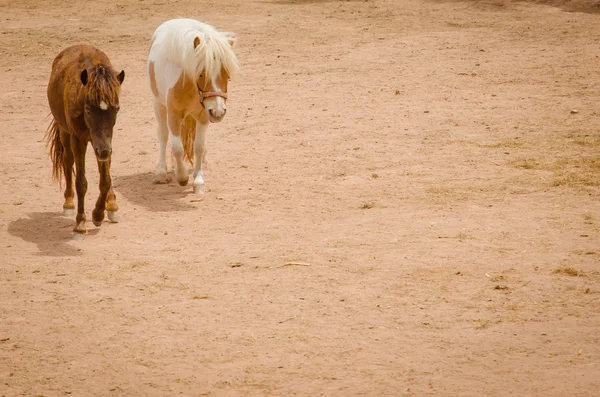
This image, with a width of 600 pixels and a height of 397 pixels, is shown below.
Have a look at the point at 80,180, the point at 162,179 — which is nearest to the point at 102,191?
the point at 80,180

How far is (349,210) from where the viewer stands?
7.54m

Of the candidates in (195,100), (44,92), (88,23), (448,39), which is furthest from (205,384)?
(88,23)

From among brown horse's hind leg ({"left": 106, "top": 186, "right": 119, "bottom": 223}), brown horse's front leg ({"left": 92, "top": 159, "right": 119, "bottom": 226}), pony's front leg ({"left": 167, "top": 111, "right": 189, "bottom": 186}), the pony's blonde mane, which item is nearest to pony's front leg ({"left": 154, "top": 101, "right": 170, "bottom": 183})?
pony's front leg ({"left": 167, "top": 111, "right": 189, "bottom": 186})

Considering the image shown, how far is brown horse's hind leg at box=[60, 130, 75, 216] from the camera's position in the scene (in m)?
7.27

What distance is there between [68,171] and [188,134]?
5.42ft

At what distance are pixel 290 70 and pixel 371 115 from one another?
264 cm

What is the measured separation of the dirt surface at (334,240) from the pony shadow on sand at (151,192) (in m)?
0.03

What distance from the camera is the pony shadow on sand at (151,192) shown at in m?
7.91

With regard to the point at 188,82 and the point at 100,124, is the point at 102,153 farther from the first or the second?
the point at 188,82

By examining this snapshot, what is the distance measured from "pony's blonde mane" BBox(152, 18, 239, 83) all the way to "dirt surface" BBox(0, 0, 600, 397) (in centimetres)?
128

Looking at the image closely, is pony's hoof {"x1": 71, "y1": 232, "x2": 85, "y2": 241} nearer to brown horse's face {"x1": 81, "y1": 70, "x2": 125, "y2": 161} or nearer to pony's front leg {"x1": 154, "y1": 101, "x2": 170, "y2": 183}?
brown horse's face {"x1": 81, "y1": 70, "x2": 125, "y2": 161}

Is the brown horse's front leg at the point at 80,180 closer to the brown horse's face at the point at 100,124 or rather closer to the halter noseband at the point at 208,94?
the brown horse's face at the point at 100,124

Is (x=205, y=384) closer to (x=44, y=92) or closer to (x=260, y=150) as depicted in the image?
(x=260, y=150)

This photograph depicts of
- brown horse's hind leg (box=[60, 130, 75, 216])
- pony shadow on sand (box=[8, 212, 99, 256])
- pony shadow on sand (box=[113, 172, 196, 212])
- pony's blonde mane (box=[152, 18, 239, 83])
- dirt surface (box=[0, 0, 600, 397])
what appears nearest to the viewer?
dirt surface (box=[0, 0, 600, 397])
